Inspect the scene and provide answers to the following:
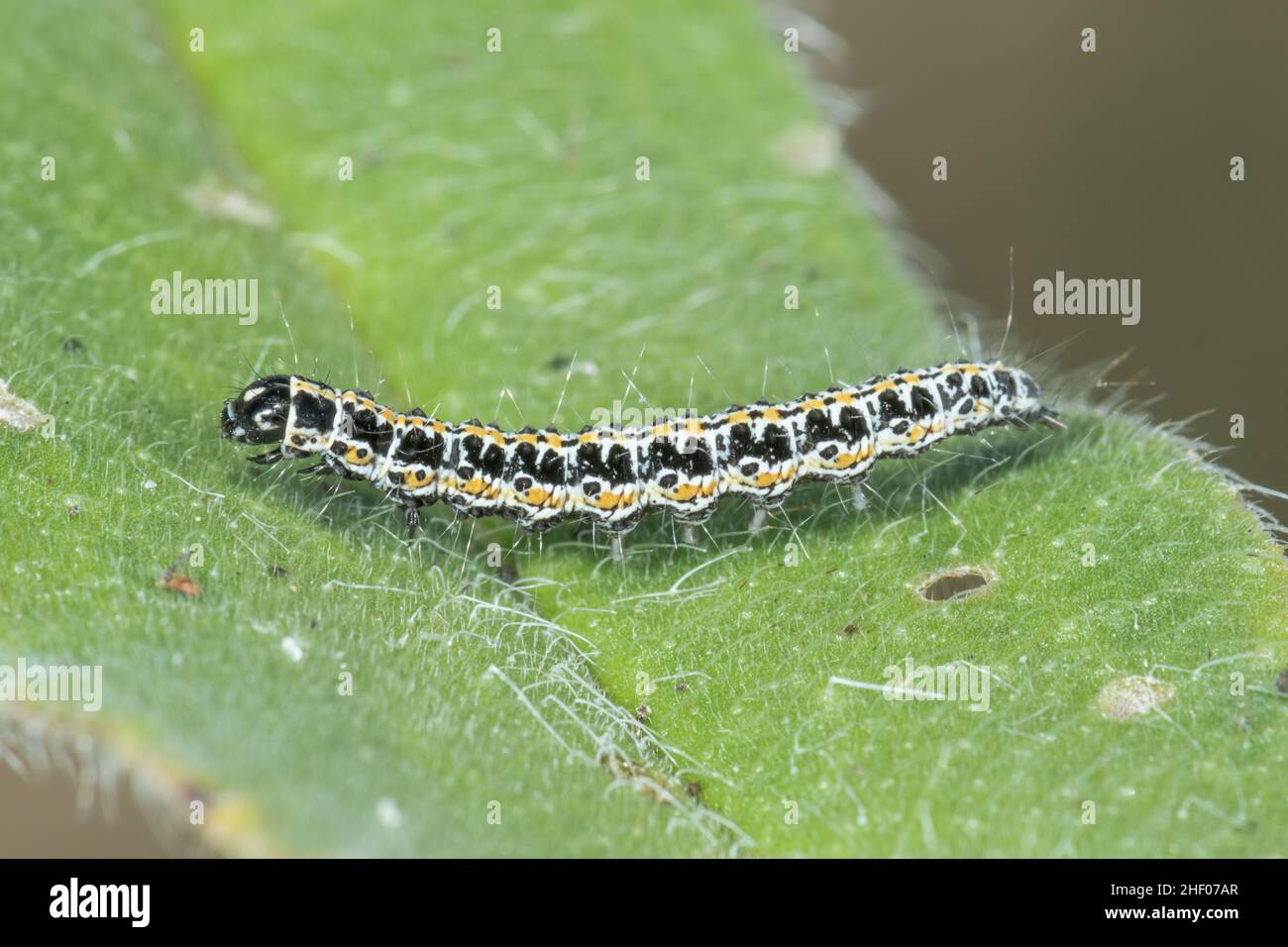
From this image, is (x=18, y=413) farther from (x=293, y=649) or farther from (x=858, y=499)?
(x=858, y=499)

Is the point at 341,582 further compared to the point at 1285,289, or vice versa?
the point at 1285,289

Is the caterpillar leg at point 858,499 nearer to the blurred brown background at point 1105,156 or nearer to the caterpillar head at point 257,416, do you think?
the caterpillar head at point 257,416

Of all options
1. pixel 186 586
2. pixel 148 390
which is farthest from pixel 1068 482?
pixel 148 390

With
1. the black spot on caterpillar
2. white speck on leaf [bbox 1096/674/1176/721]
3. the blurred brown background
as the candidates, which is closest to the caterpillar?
the black spot on caterpillar

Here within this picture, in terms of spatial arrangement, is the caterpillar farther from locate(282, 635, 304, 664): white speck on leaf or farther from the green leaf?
locate(282, 635, 304, 664): white speck on leaf

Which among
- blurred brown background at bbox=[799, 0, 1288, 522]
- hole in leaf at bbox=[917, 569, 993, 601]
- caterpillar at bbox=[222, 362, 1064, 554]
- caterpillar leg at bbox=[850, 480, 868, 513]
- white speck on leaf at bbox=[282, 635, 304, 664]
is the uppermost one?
blurred brown background at bbox=[799, 0, 1288, 522]

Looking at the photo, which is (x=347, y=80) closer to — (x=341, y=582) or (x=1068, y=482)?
(x=341, y=582)

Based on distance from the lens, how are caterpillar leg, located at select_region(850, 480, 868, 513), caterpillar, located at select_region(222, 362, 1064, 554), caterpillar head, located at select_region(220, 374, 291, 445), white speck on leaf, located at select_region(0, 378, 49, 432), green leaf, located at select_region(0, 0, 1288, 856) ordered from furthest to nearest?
caterpillar leg, located at select_region(850, 480, 868, 513), caterpillar, located at select_region(222, 362, 1064, 554), caterpillar head, located at select_region(220, 374, 291, 445), white speck on leaf, located at select_region(0, 378, 49, 432), green leaf, located at select_region(0, 0, 1288, 856)
